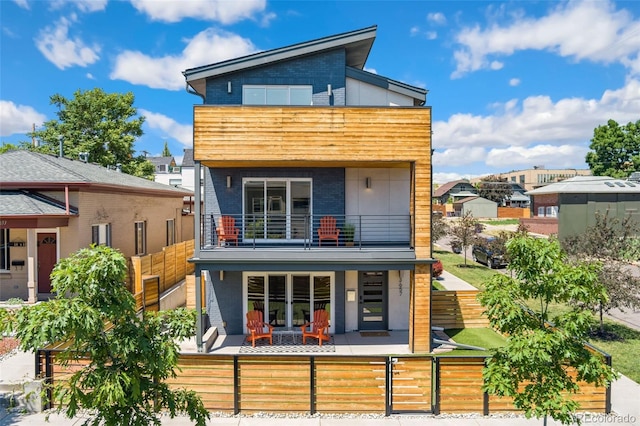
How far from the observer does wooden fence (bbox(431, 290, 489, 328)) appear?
46.1ft

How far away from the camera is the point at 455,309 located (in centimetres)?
1411

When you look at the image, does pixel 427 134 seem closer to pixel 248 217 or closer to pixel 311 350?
pixel 248 217

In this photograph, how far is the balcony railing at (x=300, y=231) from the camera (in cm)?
1314

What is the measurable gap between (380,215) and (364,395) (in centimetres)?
613

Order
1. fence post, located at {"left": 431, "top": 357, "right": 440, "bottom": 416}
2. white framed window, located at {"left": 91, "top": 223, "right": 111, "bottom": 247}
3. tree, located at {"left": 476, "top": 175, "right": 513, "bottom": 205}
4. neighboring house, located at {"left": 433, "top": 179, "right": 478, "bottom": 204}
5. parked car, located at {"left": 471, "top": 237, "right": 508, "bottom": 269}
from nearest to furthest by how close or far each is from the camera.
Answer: fence post, located at {"left": 431, "top": 357, "right": 440, "bottom": 416}, white framed window, located at {"left": 91, "top": 223, "right": 111, "bottom": 247}, parked car, located at {"left": 471, "top": 237, "right": 508, "bottom": 269}, tree, located at {"left": 476, "top": 175, "right": 513, "bottom": 205}, neighboring house, located at {"left": 433, "top": 179, "right": 478, "bottom": 204}

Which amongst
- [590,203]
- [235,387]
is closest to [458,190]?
[590,203]

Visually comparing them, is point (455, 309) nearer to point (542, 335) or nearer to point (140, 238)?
point (542, 335)

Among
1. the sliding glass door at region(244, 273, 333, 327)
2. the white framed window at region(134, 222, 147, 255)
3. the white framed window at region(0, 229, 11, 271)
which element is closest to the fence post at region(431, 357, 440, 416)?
the sliding glass door at region(244, 273, 333, 327)

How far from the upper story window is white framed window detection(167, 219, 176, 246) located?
1238cm

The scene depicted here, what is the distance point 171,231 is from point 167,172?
35.0m

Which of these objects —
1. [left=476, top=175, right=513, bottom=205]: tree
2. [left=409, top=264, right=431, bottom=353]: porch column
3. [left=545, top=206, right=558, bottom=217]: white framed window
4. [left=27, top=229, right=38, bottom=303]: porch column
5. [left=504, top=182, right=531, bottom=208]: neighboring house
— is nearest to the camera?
[left=409, top=264, right=431, bottom=353]: porch column

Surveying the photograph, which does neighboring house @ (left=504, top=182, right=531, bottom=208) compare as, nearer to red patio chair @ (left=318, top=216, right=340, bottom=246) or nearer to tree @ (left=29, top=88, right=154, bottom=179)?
tree @ (left=29, top=88, right=154, bottom=179)

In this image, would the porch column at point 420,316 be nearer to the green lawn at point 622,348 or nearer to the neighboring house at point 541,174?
the green lawn at point 622,348

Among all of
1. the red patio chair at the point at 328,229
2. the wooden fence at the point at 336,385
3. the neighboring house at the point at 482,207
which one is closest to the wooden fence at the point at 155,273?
the red patio chair at the point at 328,229
